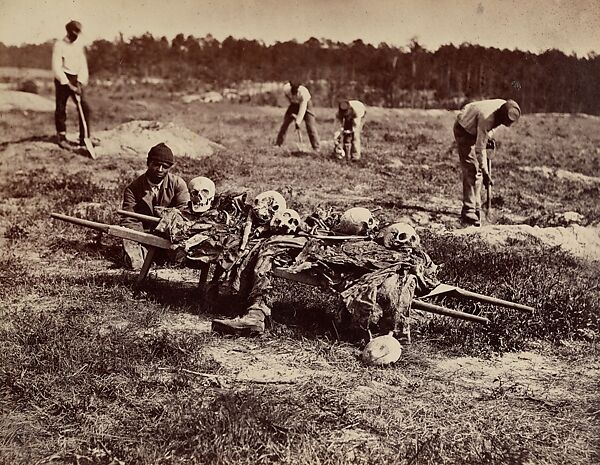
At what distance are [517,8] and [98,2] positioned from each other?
3.26m

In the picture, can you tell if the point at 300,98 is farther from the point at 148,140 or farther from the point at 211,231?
the point at 211,231

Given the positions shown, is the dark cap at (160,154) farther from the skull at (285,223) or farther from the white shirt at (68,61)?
the white shirt at (68,61)

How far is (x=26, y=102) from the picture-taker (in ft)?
35.2

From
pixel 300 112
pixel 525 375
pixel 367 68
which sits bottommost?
pixel 525 375

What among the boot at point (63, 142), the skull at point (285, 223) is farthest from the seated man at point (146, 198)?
the boot at point (63, 142)

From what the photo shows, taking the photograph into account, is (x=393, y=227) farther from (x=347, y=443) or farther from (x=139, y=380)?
(x=139, y=380)

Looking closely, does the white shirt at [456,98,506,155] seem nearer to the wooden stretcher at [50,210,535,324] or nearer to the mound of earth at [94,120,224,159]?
the wooden stretcher at [50,210,535,324]

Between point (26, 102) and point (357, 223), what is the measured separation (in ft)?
27.3

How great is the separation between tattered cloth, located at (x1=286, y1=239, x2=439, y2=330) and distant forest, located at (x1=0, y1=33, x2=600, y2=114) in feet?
7.62

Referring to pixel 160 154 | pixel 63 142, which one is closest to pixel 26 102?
pixel 63 142

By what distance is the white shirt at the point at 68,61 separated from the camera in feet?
24.9

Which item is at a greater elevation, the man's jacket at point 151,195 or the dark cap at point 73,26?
the dark cap at point 73,26

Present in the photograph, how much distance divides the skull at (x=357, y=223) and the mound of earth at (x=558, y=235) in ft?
7.00

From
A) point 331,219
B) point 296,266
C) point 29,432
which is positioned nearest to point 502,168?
point 331,219
